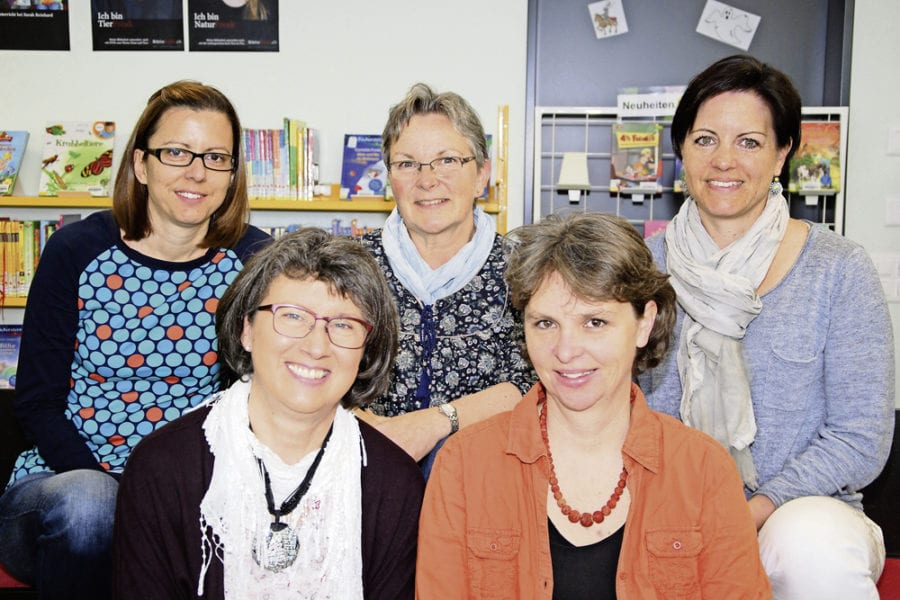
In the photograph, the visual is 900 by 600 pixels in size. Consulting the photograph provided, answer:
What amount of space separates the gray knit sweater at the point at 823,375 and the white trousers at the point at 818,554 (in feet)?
0.38

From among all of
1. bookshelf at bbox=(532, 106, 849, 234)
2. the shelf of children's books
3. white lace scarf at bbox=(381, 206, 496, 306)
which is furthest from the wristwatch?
the shelf of children's books

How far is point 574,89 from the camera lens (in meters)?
4.23

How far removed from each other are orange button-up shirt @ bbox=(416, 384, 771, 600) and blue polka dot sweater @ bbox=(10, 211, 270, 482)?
881 millimetres

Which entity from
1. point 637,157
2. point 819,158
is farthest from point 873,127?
point 637,157

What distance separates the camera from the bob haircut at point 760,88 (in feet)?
7.05

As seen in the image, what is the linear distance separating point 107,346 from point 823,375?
1908mm

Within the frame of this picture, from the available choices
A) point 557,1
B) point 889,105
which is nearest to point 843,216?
point 889,105

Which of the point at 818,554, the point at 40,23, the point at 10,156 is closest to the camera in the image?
the point at 818,554

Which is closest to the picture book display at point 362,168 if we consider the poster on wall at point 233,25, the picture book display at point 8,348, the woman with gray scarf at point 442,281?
the poster on wall at point 233,25

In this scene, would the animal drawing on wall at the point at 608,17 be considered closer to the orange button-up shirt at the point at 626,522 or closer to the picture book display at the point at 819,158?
the picture book display at the point at 819,158

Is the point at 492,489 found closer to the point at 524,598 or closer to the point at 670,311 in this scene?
the point at 524,598

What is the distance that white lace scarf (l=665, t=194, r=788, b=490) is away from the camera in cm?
213

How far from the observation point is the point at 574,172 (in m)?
4.04

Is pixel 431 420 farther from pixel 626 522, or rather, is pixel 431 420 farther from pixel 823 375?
pixel 823 375
